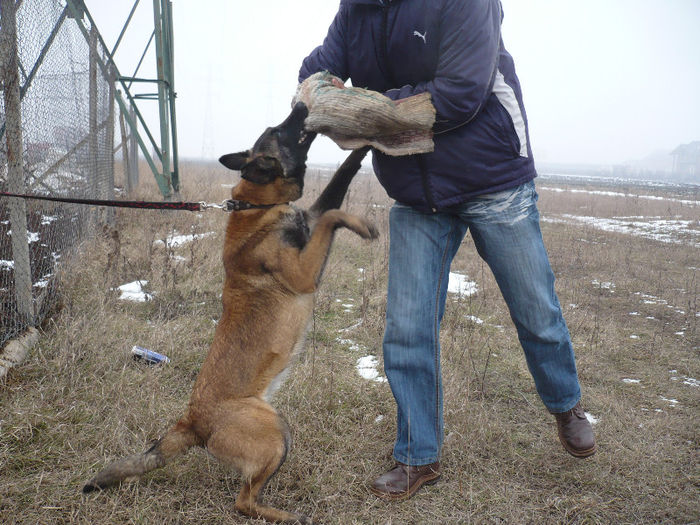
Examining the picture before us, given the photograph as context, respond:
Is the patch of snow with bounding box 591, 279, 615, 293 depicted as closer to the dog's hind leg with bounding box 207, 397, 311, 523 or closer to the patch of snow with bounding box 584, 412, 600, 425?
the patch of snow with bounding box 584, 412, 600, 425

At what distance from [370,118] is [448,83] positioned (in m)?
0.37

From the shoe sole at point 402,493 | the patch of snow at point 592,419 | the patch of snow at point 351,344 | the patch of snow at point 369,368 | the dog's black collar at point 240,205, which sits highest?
the dog's black collar at point 240,205

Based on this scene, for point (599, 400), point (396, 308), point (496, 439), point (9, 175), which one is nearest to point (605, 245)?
point (599, 400)

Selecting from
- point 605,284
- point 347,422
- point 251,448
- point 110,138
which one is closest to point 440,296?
point 347,422

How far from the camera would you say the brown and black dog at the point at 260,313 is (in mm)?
2154

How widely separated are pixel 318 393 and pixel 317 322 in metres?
1.47

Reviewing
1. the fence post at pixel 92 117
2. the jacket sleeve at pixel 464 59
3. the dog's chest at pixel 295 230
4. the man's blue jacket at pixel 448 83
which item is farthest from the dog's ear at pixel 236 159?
the fence post at pixel 92 117

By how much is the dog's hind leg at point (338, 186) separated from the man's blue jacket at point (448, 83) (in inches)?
14.2

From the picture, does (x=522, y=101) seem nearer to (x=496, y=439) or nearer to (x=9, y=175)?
(x=496, y=439)

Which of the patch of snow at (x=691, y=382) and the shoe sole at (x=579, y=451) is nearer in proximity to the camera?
the shoe sole at (x=579, y=451)

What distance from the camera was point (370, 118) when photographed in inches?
82.4

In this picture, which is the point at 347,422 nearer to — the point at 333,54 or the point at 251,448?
the point at 251,448

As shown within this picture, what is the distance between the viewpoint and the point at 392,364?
7.81ft

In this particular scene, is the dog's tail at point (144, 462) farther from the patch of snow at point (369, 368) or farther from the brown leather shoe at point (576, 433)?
the brown leather shoe at point (576, 433)
